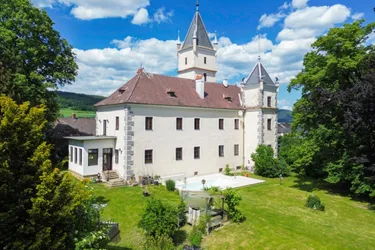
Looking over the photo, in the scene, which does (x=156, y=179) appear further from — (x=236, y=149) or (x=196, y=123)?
(x=236, y=149)

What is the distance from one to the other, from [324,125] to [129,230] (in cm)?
1833

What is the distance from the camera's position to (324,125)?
73.3ft

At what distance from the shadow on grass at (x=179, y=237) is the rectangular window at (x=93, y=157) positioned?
39.4 ft

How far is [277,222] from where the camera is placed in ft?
49.8

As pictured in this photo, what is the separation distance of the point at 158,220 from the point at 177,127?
46.1 feet

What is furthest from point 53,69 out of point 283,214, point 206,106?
point 283,214

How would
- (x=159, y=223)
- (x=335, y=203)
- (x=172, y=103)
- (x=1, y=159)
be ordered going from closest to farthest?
(x=1, y=159) → (x=159, y=223) → (x=335, y=203) → (x=172, y=103)

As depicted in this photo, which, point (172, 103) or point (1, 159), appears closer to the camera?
point (1, 159)

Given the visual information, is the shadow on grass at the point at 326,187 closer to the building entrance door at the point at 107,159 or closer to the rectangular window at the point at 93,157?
the building entrance door at the point at 107,159

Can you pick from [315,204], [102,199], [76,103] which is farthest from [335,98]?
[76,103]

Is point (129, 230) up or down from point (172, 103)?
down

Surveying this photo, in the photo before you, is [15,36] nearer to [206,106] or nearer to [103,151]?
[103,151]

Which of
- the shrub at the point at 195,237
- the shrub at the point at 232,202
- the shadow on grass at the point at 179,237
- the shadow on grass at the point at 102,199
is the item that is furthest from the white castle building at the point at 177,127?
the shrub at the point at 195,237

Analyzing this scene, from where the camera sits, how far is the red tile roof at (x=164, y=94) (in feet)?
77.9
